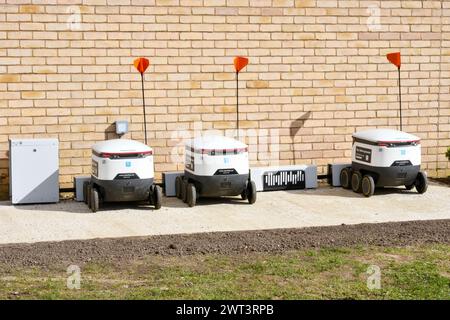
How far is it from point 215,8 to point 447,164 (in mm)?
5214

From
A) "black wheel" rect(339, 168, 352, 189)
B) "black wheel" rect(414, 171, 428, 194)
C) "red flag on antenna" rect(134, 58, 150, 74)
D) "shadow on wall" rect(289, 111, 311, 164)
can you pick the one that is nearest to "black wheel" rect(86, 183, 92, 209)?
"red flag on antenna" rect(134, 58, 150, 74)

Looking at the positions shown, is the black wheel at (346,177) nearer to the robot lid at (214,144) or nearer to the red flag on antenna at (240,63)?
the robot lid at (214,144)

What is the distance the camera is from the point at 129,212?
43.3 ft

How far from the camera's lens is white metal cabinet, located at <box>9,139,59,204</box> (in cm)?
1357

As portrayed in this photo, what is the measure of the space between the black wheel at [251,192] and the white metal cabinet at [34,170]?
9.55 ft

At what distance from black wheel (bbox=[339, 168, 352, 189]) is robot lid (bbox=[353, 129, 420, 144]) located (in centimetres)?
62

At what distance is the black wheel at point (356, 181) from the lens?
14688 millimetres

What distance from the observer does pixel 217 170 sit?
44.1 ft

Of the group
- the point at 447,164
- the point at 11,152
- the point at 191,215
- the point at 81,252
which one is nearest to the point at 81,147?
the point at 11,152

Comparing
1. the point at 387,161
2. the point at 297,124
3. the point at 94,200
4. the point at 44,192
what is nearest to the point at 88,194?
the point at 94,200

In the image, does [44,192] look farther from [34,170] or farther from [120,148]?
[120,148]

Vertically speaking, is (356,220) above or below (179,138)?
below

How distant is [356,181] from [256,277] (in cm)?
563

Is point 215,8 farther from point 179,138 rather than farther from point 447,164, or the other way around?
point 447,164
